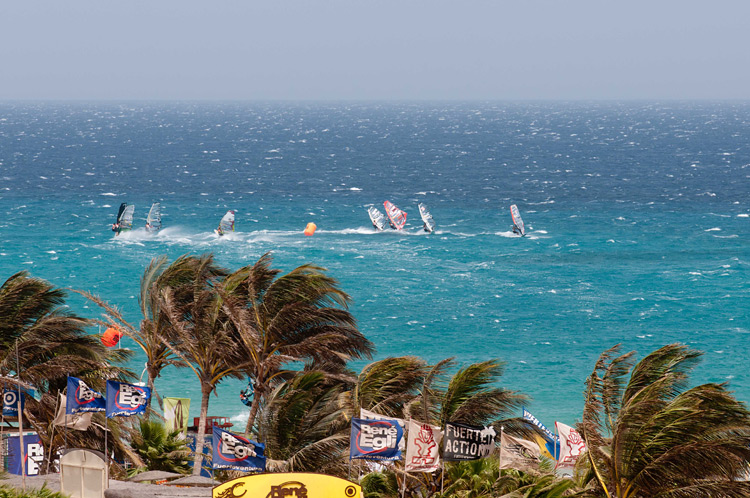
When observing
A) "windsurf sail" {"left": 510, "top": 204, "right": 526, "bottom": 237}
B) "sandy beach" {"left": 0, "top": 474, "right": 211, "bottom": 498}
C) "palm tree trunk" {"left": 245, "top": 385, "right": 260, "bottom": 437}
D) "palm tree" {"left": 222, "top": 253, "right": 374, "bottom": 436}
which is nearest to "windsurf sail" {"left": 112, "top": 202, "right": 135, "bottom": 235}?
"windsurf sail" {"left": 510, "top": 204, "right": 526, "bottom": 237}

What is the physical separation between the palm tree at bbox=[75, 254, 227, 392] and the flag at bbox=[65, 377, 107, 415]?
4911 millimetres

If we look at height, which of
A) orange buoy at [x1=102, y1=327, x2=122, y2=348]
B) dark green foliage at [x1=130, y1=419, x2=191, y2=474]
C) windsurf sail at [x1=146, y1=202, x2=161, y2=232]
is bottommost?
orange buoy at [x1=102, y1=327, x2=122, y2=348]

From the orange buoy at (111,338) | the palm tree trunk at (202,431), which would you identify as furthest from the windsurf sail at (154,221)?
the palm tree trunk at (202,431)

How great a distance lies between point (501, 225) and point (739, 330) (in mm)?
40152

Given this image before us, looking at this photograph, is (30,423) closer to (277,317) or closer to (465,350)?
(277,317)

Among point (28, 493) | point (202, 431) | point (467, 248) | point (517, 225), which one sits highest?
point (28, 493)

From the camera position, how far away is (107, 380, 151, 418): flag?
25.0m

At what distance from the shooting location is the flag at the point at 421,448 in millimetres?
21156

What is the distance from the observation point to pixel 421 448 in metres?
21.3

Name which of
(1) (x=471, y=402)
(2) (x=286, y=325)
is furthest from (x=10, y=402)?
(1) (x=471, y=402)

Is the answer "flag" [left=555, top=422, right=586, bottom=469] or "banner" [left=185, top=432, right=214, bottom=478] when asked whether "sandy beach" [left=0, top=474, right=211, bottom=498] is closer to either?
"banner" [left=185, top=432, right=214, bottom=478]

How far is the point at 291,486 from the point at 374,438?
4307 mm

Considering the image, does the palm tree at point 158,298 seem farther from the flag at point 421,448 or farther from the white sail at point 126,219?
the white sail at point 126,219

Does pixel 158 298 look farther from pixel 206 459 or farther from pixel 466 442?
pixel 466 442
